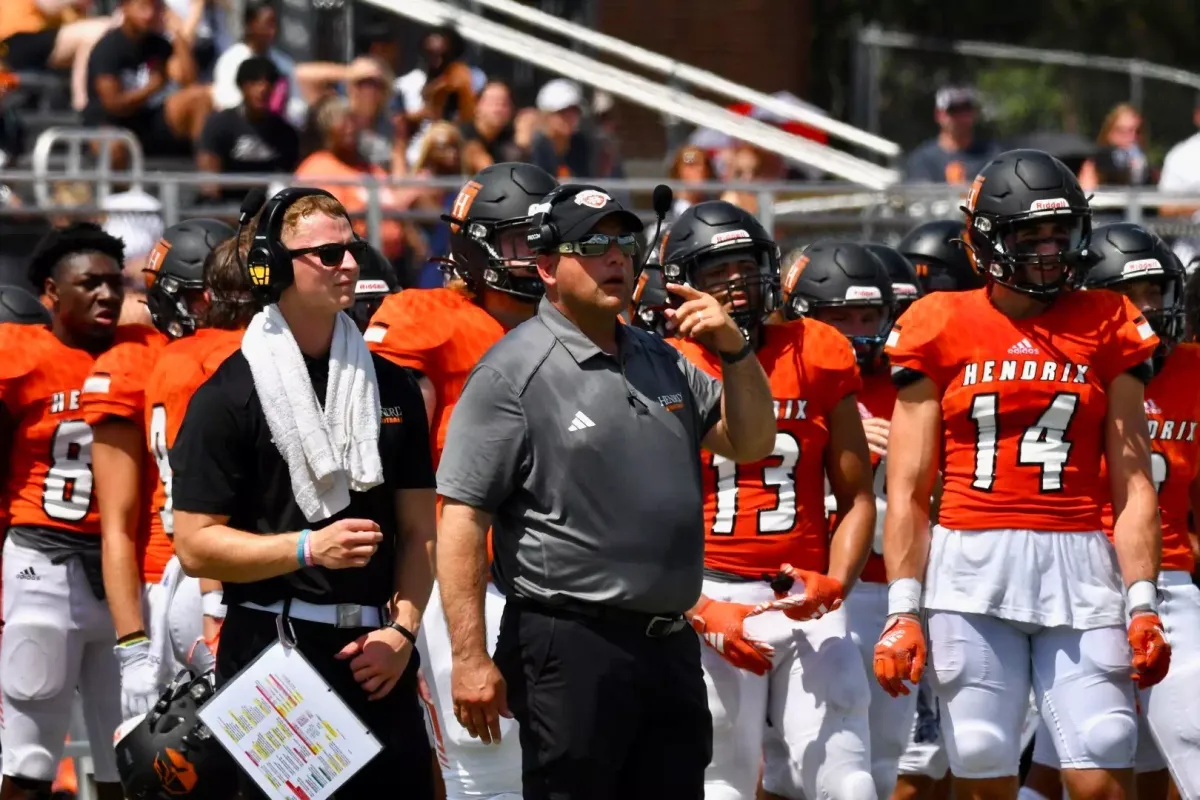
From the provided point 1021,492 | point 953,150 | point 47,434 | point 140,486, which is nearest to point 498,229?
point 140,486

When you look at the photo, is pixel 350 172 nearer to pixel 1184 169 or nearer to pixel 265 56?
pixel 265 56

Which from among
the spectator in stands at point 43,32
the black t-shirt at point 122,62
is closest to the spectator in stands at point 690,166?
the black t-shirt at point 122,62

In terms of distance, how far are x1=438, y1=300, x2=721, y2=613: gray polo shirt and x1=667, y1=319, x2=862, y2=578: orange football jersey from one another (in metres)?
1.17

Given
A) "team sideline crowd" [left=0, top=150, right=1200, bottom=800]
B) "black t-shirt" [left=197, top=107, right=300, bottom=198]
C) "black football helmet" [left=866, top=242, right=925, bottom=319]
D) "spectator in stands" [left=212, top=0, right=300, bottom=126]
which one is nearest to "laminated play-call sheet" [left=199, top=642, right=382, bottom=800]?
"team sideline crowd" [left=0, top=150, right=1200, bottom=800]

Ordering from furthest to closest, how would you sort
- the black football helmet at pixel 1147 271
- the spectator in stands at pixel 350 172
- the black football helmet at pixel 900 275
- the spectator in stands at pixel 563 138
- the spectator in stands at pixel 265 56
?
1. the spectator in stands at pixel 265 56
2. the spectator in stands at pixel 563 138
3. the spectator in stands at pixel 350 172
4. the black football helmet at pixel 900 275
5. the black football helmet at pixel 1147 271

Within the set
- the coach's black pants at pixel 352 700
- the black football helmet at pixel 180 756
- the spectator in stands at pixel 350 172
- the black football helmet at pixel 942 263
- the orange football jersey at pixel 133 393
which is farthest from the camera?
the spectator in stands at pixel 350 172

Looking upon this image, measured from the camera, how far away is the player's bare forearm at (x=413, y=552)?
493cm

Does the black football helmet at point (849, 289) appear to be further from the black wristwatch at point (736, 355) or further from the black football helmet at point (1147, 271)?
the black wristwatch at point (736, 355)

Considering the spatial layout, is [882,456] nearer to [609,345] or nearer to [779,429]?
[779,429]

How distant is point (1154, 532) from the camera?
5.82 meters

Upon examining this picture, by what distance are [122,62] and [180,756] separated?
7.87m

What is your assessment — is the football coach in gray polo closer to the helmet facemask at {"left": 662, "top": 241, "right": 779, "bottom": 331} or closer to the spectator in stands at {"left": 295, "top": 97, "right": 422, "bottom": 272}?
the helmet facemask at {"left": 662, "top": 241, "right": 779, "bottom": 331}

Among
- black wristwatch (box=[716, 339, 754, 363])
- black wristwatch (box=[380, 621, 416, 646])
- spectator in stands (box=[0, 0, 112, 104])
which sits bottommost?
black wristwatch (box=[380, 621, 416, 646])

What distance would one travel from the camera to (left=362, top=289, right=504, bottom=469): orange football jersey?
6.06 meters
